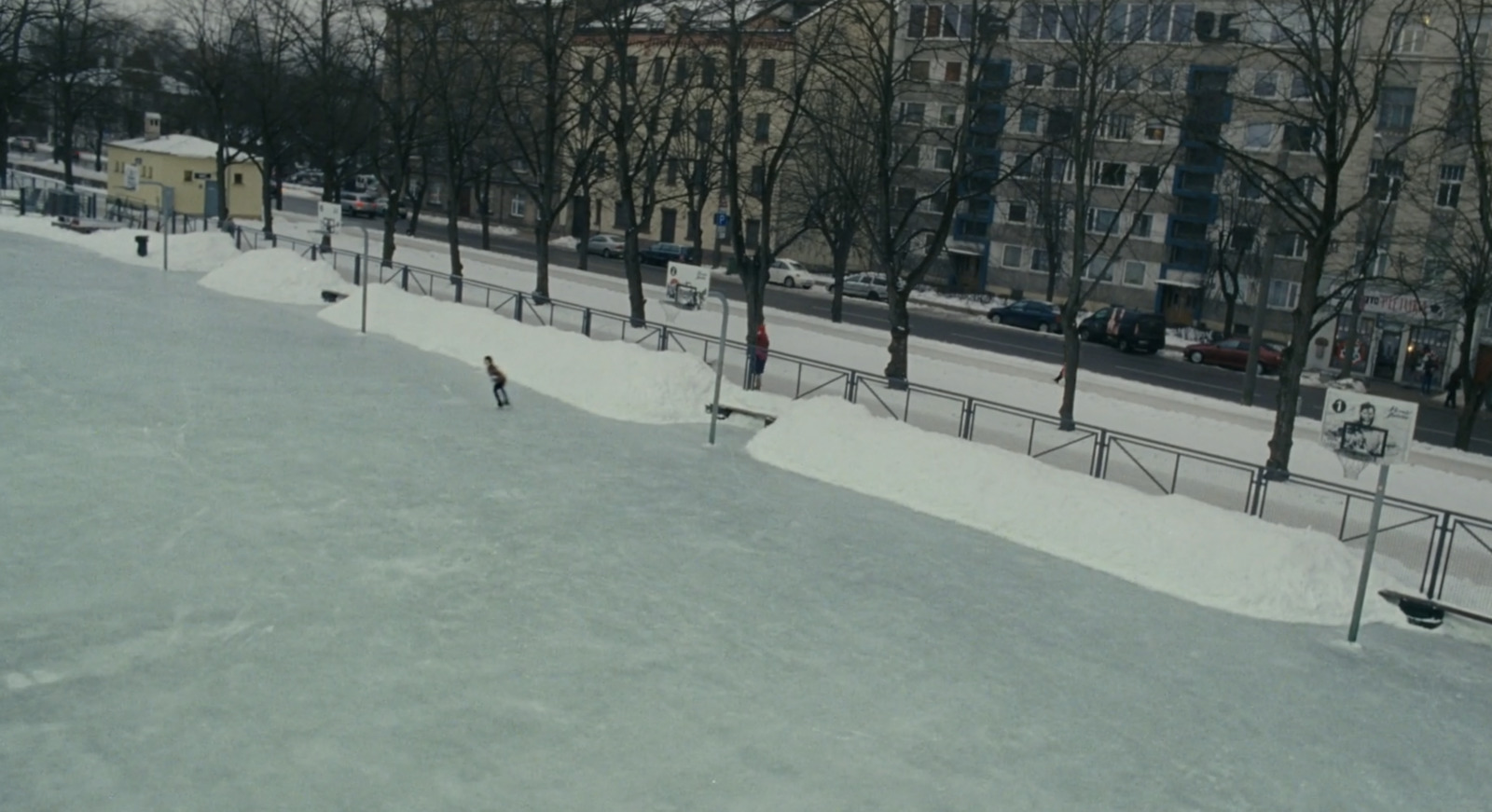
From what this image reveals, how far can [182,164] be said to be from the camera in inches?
2249

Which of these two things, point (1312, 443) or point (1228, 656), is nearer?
point (1228, 656)

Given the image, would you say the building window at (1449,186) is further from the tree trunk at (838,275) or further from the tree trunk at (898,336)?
the tree trunk at (898,336)

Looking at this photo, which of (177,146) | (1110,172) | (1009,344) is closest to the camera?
(1110,172)

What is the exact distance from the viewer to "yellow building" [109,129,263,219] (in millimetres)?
57031

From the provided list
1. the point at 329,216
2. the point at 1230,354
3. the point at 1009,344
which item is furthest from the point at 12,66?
the point at 1230,354

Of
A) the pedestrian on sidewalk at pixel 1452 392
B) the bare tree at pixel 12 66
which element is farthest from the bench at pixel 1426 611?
the bare tree at pixel 12 66

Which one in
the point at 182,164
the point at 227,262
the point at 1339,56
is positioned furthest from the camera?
the point at 182,164

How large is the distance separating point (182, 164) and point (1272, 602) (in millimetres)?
56140

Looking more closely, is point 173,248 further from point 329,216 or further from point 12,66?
point 12,66

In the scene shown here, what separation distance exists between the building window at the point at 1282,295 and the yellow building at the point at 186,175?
51.5 metres

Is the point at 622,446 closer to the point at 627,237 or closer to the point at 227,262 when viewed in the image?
the point at 627,237

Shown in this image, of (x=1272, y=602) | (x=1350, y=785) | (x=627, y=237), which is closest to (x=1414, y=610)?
(x=1272, y=602)

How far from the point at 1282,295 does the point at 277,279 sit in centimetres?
4814

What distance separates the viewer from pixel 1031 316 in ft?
177
